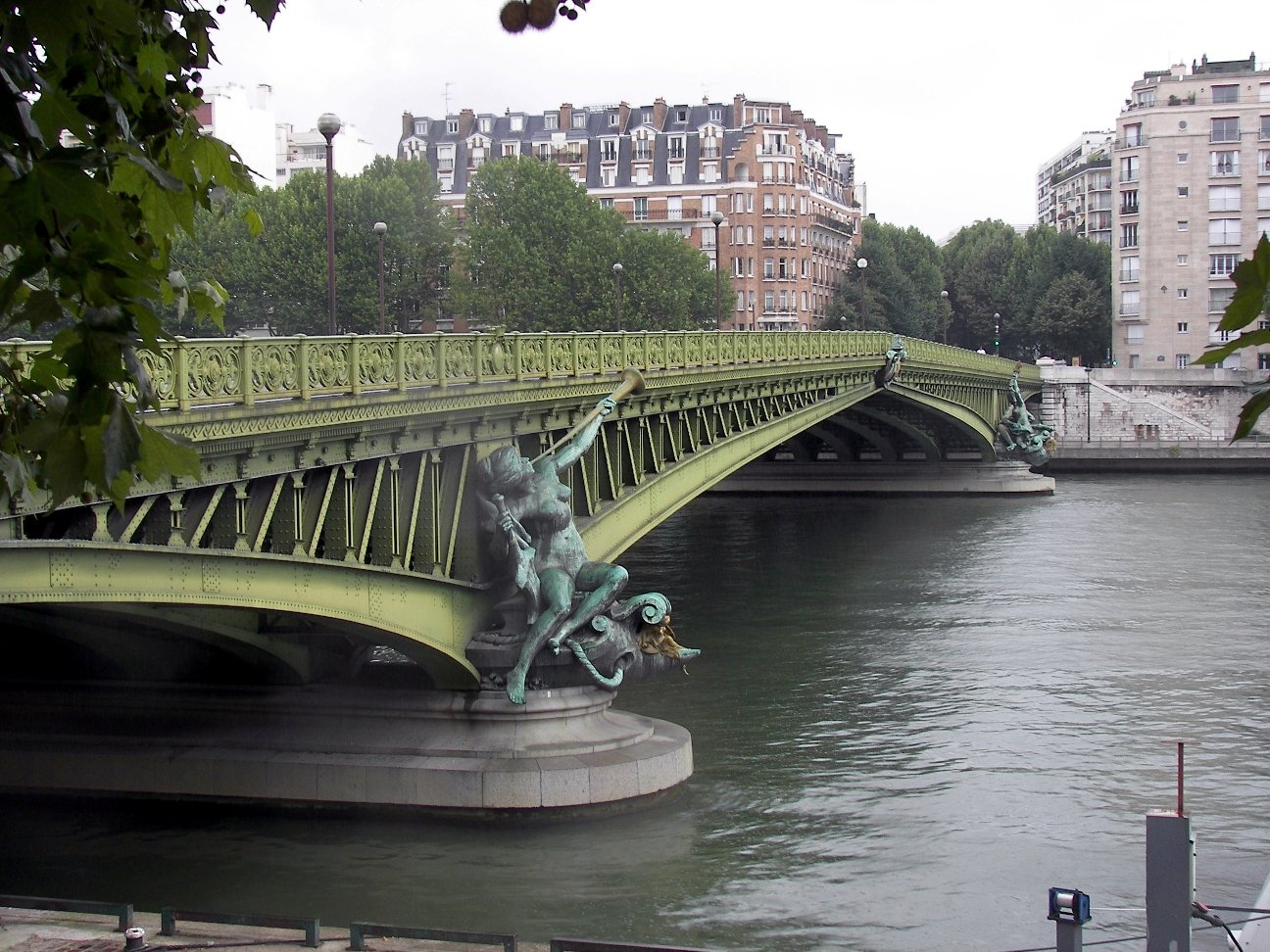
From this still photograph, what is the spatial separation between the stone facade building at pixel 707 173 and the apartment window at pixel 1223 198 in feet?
74.2

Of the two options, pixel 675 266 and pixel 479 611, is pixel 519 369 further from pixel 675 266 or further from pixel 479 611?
pixel 675 266

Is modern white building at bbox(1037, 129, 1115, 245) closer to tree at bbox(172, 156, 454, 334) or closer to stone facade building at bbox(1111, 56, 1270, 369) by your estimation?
stone facade building at bbox(1111, 56, 1270, 369)

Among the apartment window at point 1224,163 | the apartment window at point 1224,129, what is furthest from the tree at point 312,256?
the apartment window at point 1224,129

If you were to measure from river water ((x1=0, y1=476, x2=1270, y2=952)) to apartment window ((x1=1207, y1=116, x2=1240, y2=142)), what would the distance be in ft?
188

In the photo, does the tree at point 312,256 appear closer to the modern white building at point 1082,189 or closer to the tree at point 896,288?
the tree at point 896,288

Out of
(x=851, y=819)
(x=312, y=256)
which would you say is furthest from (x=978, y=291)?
(x=851, y=819)

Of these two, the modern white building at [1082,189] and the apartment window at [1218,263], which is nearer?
the apartment window at [1218,263]

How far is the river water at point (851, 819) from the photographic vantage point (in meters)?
17.4

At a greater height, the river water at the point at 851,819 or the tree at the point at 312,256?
the tree at the point at 312,256

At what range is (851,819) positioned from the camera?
66.2ft

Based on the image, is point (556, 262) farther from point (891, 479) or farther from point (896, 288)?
point (896, 288)

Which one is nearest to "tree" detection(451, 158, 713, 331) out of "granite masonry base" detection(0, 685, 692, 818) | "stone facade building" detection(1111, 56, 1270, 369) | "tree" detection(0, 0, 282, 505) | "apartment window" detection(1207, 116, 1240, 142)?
"stone facade building" detection(1111, 56, 1270, 369)

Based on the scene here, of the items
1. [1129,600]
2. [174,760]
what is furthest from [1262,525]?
[174,760]

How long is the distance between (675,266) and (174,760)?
5732 cm
